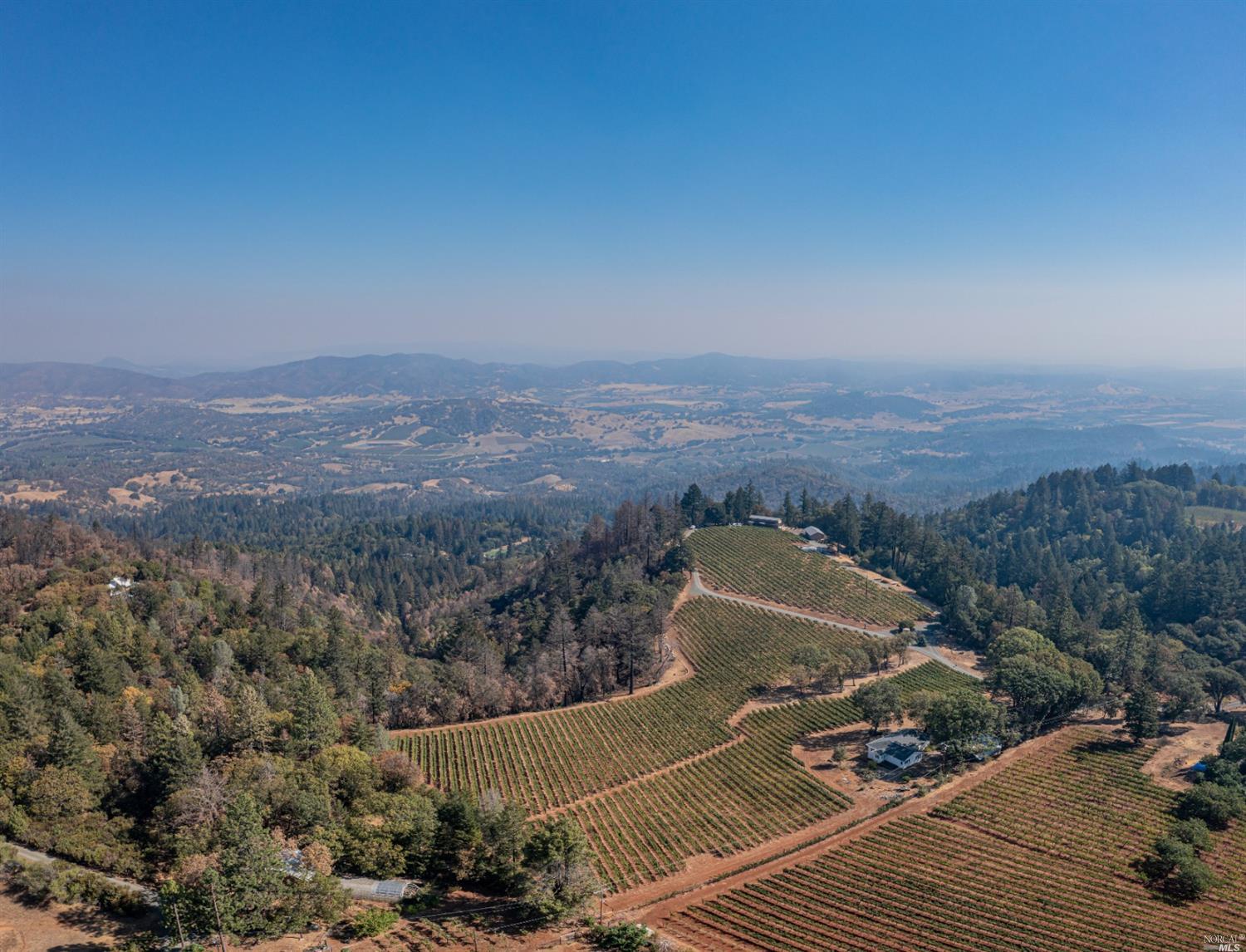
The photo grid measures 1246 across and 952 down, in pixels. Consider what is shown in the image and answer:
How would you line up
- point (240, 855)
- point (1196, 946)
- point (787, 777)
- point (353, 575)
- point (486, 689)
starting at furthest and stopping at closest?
point (353, 575) → point (486, 689) → point (787, 777) → point (1196, 946) → point (240, 855)

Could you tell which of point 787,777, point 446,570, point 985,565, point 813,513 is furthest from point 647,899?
point 446,570

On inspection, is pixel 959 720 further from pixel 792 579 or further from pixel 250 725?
pixel 250 725

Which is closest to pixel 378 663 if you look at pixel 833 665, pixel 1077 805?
pixel 833 665

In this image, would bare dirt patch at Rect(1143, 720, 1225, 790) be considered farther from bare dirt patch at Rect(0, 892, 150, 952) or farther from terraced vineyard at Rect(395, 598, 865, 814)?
bare dirt patch at Rect(0, 892, 150, 952)

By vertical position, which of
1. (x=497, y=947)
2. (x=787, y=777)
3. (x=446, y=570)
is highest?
(x=497, y=947)

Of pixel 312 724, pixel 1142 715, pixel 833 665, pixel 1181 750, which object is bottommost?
pixel 1181 750

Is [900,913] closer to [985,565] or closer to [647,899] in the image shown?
[647,899]
